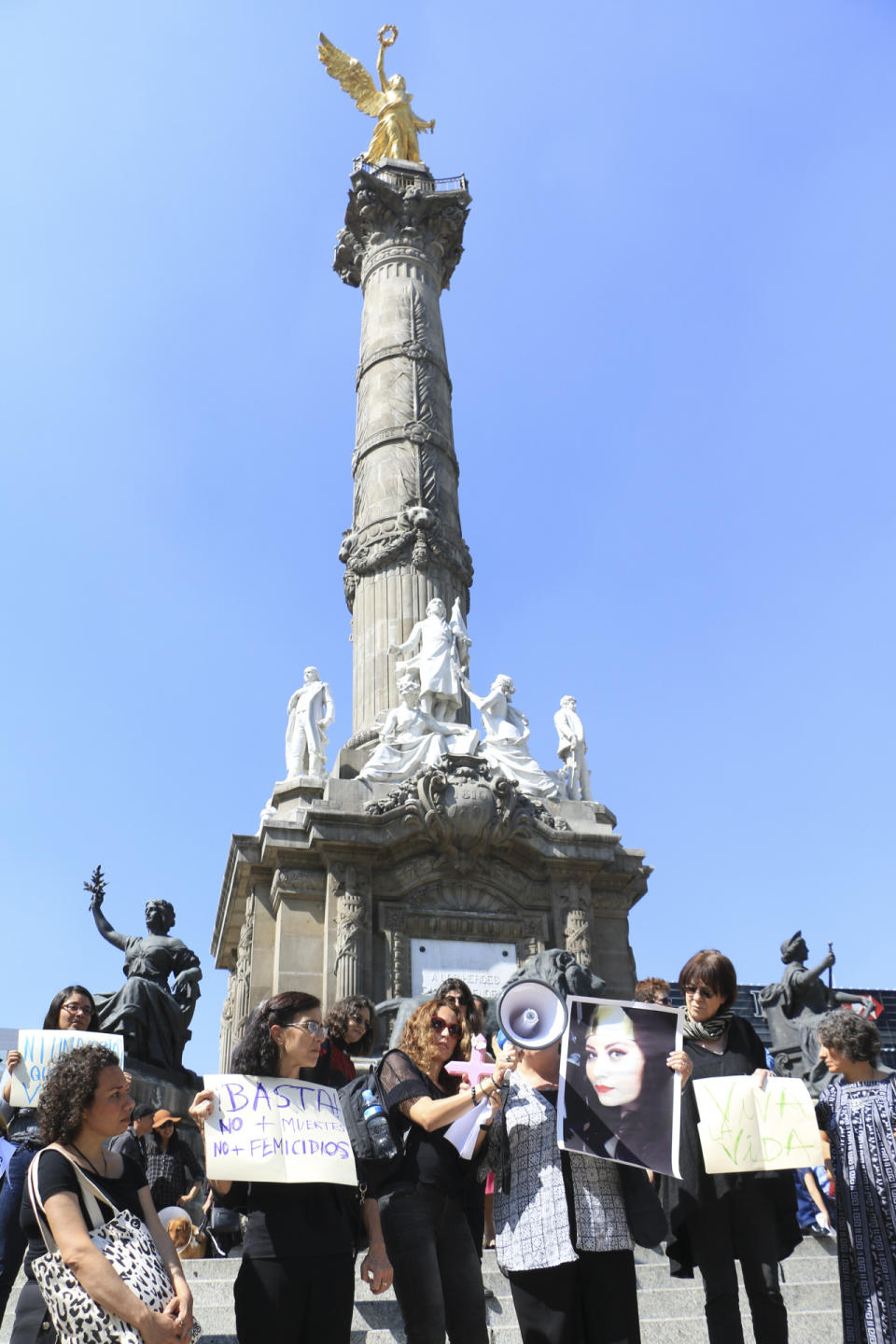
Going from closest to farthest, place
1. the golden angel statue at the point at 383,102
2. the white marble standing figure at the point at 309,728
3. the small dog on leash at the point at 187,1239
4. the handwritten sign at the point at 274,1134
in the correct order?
the handwritten sign at the point at 274,1134, the small dog on leash at the point at 187,1239, the white marble standing figure at the point at 309,728, the golden angel statue at the point at 383,102

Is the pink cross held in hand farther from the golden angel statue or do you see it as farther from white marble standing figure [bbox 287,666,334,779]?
the golden angel statue

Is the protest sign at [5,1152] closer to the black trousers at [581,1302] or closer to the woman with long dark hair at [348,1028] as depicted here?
the woman with long dark hair at [348,1028]

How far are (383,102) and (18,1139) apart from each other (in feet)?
87.8

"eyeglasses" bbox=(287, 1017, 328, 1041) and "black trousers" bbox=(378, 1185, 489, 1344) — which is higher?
"eyeglasses" bbox=(287, 1017, 328, 1041)

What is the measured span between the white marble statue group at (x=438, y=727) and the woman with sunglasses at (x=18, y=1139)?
9750 mm

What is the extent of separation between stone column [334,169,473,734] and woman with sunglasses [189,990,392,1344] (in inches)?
555

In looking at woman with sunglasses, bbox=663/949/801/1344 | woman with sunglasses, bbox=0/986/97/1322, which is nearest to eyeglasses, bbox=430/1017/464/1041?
woman with sunglasses, bbox=663/949/801/1344

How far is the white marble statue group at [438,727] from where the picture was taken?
16.4 m

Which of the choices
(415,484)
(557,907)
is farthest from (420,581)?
(557,907)

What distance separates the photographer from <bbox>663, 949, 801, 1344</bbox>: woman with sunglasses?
15.9 ft

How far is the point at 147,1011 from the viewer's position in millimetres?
11852

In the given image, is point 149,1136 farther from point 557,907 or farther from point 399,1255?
point 557,907

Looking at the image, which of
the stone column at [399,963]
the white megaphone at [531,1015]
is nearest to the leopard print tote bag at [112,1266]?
the white megaphone at [531,1015]

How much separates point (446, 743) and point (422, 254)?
11.9m
